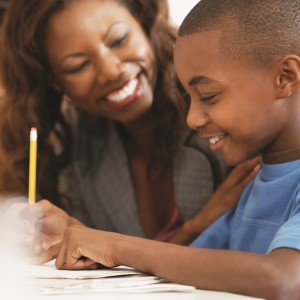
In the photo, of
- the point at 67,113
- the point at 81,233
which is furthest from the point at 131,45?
the point at 81,233

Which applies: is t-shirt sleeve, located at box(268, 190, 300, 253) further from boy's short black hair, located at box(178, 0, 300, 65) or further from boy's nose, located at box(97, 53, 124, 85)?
boy's nose, located at box(97, 53, 124, 85)

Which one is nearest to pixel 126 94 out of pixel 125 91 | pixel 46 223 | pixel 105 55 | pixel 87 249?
pixel 125 91

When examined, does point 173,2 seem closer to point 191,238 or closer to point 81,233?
point 191,238

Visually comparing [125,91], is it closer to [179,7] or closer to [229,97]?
[229,97]

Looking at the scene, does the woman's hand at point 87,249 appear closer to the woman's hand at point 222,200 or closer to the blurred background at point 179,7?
the woman's hand at point 222,200

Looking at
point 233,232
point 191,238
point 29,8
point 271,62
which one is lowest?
point 191,238

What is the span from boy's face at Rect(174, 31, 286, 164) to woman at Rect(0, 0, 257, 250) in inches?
15.9

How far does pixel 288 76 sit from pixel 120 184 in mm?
928

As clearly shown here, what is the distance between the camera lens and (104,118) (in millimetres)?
2053

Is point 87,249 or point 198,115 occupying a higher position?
point 198,115

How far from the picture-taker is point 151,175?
1957 millimetres

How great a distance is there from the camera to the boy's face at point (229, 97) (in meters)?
1.11

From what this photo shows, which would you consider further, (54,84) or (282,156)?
(54,84)

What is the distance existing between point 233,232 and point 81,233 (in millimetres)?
376
